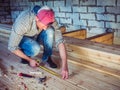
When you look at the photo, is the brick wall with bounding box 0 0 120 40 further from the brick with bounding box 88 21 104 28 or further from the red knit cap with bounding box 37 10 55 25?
the red knit cap with bounding box 37 10 55 25

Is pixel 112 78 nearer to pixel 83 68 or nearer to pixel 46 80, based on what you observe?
pixel 83 68

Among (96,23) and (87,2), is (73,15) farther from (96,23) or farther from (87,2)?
(96,23)

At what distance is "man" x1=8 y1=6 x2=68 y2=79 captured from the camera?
1868 mm

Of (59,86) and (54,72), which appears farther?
(54,72)

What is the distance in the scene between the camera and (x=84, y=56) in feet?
8.59

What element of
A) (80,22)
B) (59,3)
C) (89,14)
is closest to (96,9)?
(89,14)

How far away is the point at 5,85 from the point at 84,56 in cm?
111

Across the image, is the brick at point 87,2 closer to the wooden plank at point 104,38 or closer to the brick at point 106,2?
the brick at point 106,2

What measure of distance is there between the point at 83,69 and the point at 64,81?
392 mm

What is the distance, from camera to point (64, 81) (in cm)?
212

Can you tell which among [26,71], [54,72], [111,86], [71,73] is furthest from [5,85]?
[111,86]

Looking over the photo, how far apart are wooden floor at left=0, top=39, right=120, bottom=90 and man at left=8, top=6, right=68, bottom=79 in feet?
0.42

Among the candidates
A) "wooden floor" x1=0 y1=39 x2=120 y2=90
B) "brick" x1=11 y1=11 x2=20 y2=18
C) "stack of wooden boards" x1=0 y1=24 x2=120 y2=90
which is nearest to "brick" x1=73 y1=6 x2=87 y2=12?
"stack of wooden boards" x1=0 y1=24 x2=120 y2=90

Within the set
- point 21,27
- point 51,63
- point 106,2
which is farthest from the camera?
point 106,2
